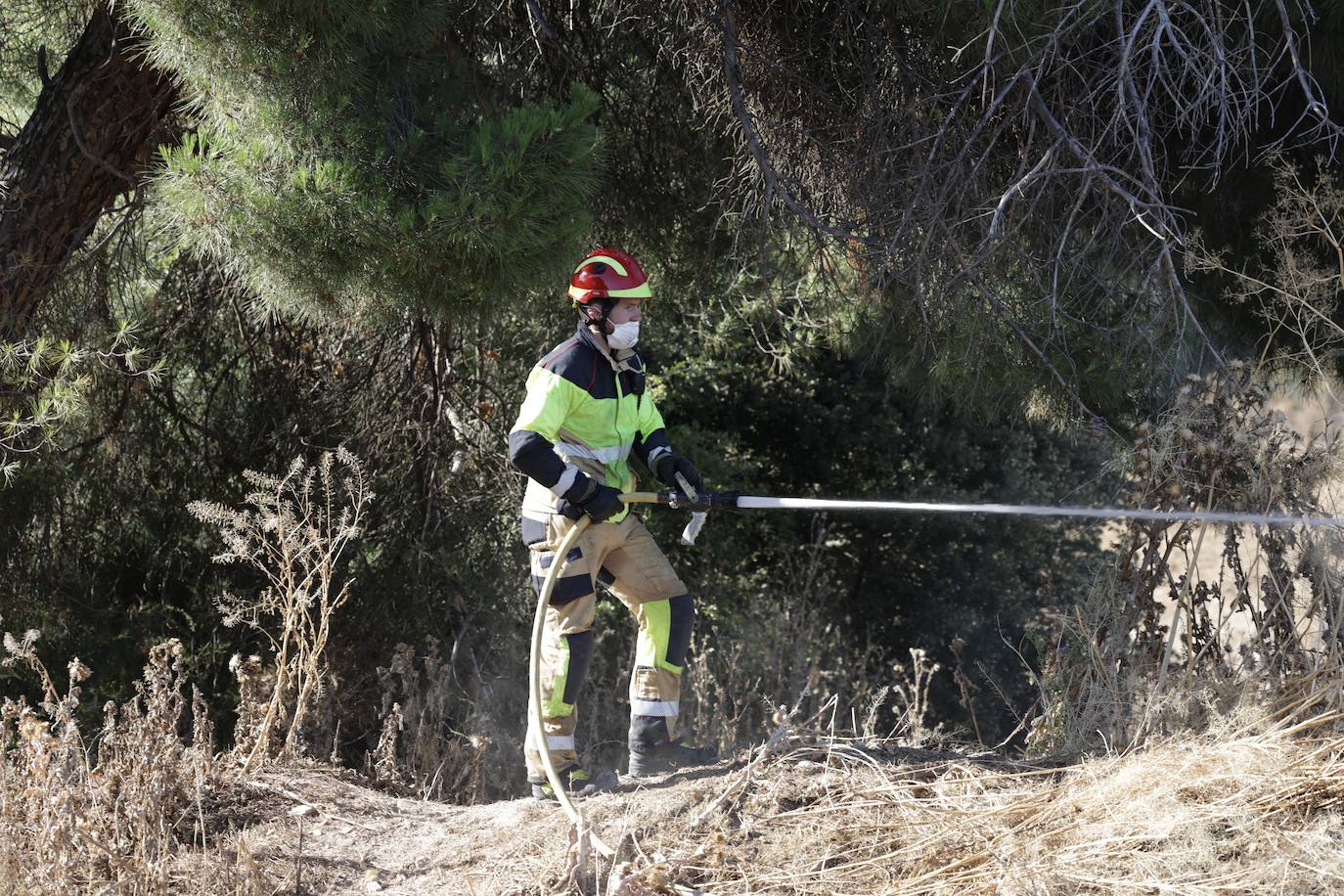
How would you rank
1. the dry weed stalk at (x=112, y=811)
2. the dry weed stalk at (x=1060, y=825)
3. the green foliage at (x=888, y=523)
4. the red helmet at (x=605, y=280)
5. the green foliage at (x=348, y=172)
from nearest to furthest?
1. the dry weed stalk at (x=1060, y=825)
2. the dry weed stalk at (x=112, y=811)
3. the green foliage at (x=348, y=172)
4. the red helmet at (x=605, y=280)
5. the green foliage at (x=888, y=523)

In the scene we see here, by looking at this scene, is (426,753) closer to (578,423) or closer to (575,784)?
(575,784)

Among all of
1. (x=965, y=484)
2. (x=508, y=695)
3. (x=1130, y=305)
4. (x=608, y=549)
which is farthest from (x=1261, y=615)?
(x=965, y=484)

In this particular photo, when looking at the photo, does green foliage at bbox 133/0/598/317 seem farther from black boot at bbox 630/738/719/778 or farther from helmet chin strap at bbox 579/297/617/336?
black boot at bbox 630/738/719/778

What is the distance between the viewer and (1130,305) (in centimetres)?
530

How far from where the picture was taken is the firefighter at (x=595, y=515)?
429cm

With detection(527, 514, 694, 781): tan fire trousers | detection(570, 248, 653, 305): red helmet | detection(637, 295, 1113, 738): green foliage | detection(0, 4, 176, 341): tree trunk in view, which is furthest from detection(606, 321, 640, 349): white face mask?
detection(637, 295, 1113, 738): green foliage

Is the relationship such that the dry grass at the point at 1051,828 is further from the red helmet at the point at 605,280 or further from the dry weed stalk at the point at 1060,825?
the red helmet at the point at 605,280

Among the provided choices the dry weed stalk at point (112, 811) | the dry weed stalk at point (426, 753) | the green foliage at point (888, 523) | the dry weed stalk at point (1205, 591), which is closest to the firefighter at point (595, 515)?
the dry weed stalk at point (426, 753)

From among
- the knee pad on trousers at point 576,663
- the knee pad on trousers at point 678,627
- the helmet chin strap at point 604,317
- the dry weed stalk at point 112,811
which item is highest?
the helmet chin strap at point 604,317

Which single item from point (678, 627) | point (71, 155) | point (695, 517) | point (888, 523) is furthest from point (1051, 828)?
point (888, 523)

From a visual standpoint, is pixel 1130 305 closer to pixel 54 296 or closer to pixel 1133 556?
pixel 1133 556

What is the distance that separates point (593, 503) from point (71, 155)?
10.0 feet

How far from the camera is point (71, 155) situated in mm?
5453

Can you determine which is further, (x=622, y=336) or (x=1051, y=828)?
(x=622, y=336)
